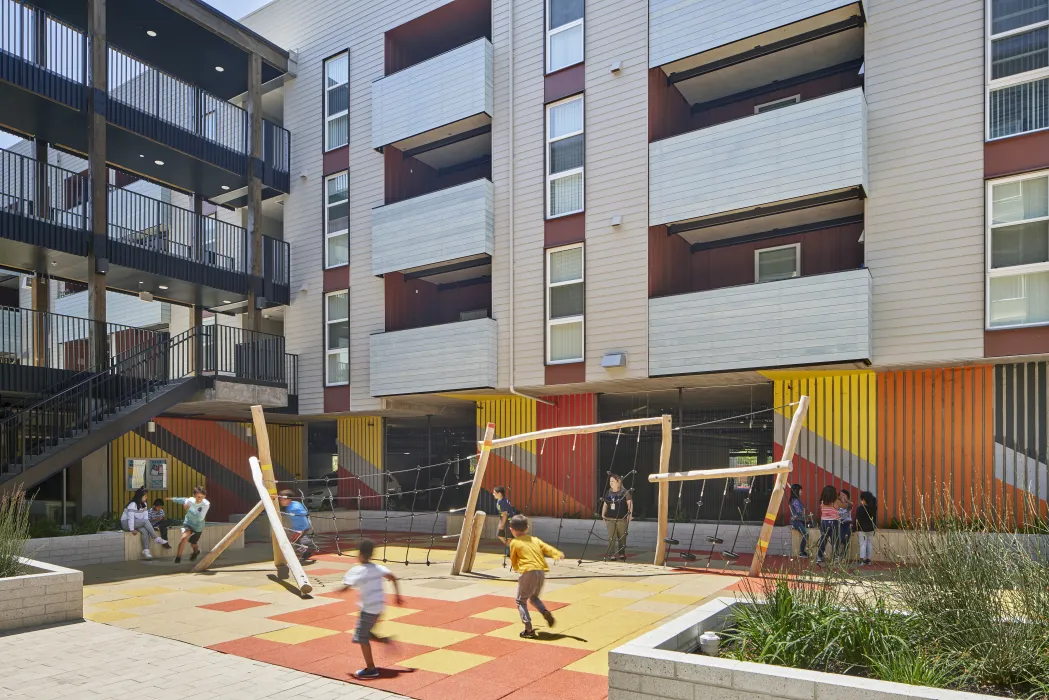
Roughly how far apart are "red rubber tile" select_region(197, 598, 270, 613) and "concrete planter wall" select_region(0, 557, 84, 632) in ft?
5.59

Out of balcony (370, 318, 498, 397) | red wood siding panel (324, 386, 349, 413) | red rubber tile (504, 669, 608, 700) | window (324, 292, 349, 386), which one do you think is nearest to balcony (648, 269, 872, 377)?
balcony (370, 318, 498, 397)

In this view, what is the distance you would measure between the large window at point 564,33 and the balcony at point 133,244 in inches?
402

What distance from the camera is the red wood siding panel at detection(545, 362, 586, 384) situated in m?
18.3

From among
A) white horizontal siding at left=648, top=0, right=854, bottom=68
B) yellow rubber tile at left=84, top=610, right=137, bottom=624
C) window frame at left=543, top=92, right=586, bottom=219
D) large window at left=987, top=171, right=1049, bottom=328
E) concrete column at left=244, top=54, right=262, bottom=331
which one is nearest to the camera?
yellow rubber tile at left=84, top=610, right=137, bottom=624

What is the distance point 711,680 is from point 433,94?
1820 centimetres

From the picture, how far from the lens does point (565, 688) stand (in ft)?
24.3

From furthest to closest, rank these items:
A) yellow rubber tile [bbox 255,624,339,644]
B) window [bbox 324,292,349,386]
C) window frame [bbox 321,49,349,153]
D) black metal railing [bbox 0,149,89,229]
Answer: window frame [bbox 321,49,349,153]
window [bbox 324,292,349,386]
black metal railing [bbox 0,149,89,229]
yellow rubber tile [bbox 255,624,339,644]

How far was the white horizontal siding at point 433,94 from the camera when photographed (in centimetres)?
2008

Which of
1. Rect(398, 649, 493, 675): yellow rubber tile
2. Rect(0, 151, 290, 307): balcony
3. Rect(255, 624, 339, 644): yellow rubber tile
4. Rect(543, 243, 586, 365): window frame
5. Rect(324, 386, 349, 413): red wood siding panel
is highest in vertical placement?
Rect(0, 151, 290, 307): balcony

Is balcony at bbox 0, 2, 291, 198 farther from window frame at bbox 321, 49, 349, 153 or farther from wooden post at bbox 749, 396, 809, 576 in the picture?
→ wooden post at bbox 749, 396, 809, 576

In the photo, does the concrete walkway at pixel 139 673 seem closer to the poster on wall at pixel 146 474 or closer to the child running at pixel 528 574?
the child running at pixel 528 574

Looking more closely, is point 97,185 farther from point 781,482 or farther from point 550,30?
point 781,482

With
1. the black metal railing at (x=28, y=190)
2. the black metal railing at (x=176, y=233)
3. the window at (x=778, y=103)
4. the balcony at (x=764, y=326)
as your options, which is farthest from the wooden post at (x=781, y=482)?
the black metal railing at (x=28, y=190)

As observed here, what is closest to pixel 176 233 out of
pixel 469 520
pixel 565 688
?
pixel 469 520
